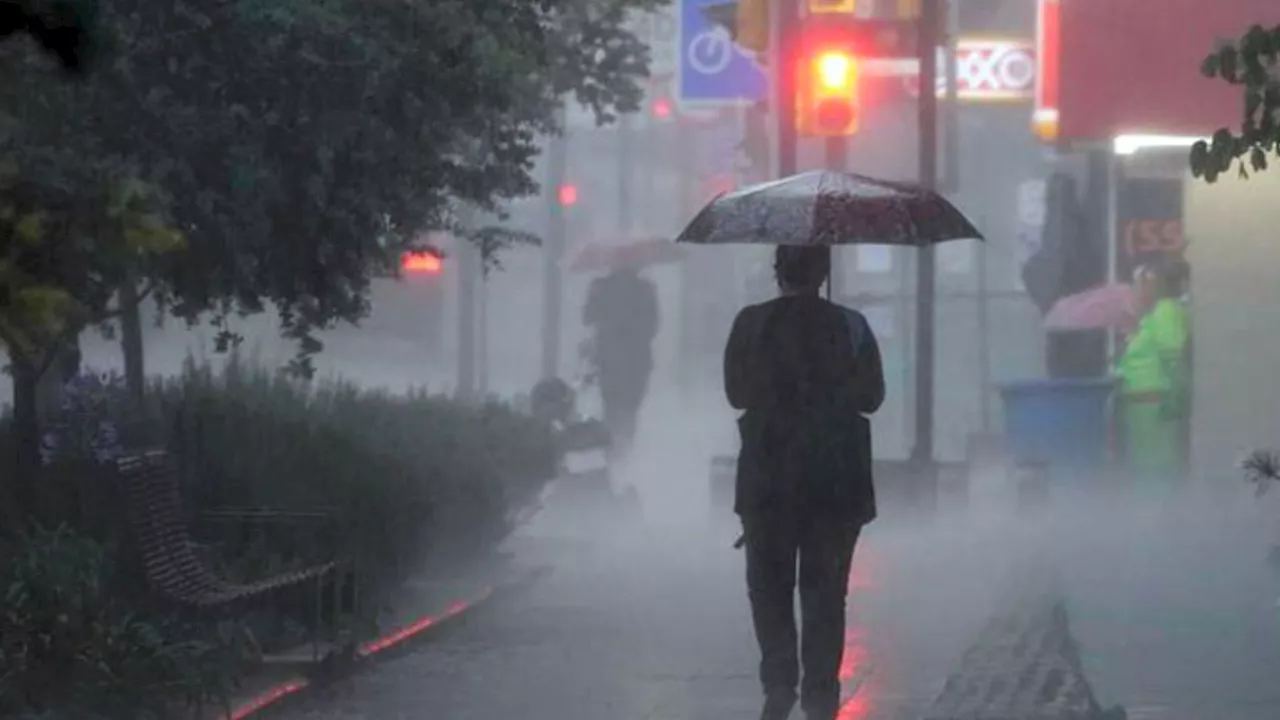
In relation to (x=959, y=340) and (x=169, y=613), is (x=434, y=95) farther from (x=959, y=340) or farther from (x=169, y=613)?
(x=959, y=340)

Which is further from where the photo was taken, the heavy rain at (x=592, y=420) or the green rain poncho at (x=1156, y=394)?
the green rain poncho at (x=1156, y=394)

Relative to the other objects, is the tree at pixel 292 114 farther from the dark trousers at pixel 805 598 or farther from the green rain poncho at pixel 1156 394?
the green rain poncho at pixel 1156 394

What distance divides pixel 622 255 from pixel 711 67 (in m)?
3.34

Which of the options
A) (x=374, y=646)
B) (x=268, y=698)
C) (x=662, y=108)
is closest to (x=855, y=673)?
(x=374, y=646)

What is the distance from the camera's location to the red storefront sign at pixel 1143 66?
20.8 metres

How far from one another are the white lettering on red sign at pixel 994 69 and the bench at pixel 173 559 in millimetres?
20511

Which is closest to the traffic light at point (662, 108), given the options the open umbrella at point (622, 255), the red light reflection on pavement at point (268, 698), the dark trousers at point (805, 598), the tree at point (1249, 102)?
the open umbrella at point (622, 255)

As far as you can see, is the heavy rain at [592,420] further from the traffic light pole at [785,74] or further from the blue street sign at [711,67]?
the blue street sign at [711,67]

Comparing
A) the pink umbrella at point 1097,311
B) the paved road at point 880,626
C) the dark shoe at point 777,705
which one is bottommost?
the paved road at point 880,626

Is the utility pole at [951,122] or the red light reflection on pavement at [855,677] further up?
the utility pole at [951,122]

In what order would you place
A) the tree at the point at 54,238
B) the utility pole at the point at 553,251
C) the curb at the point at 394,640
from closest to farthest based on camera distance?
the tree at the point at 54,238 < the curb at the point at 394,640 < the utility pole at the point at 553,251

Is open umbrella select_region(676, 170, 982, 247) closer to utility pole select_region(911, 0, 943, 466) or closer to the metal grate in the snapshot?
the metal grate

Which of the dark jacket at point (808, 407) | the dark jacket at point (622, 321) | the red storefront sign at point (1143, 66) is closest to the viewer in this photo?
the dark jacket at point (808, 407)

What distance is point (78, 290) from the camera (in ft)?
39.2
